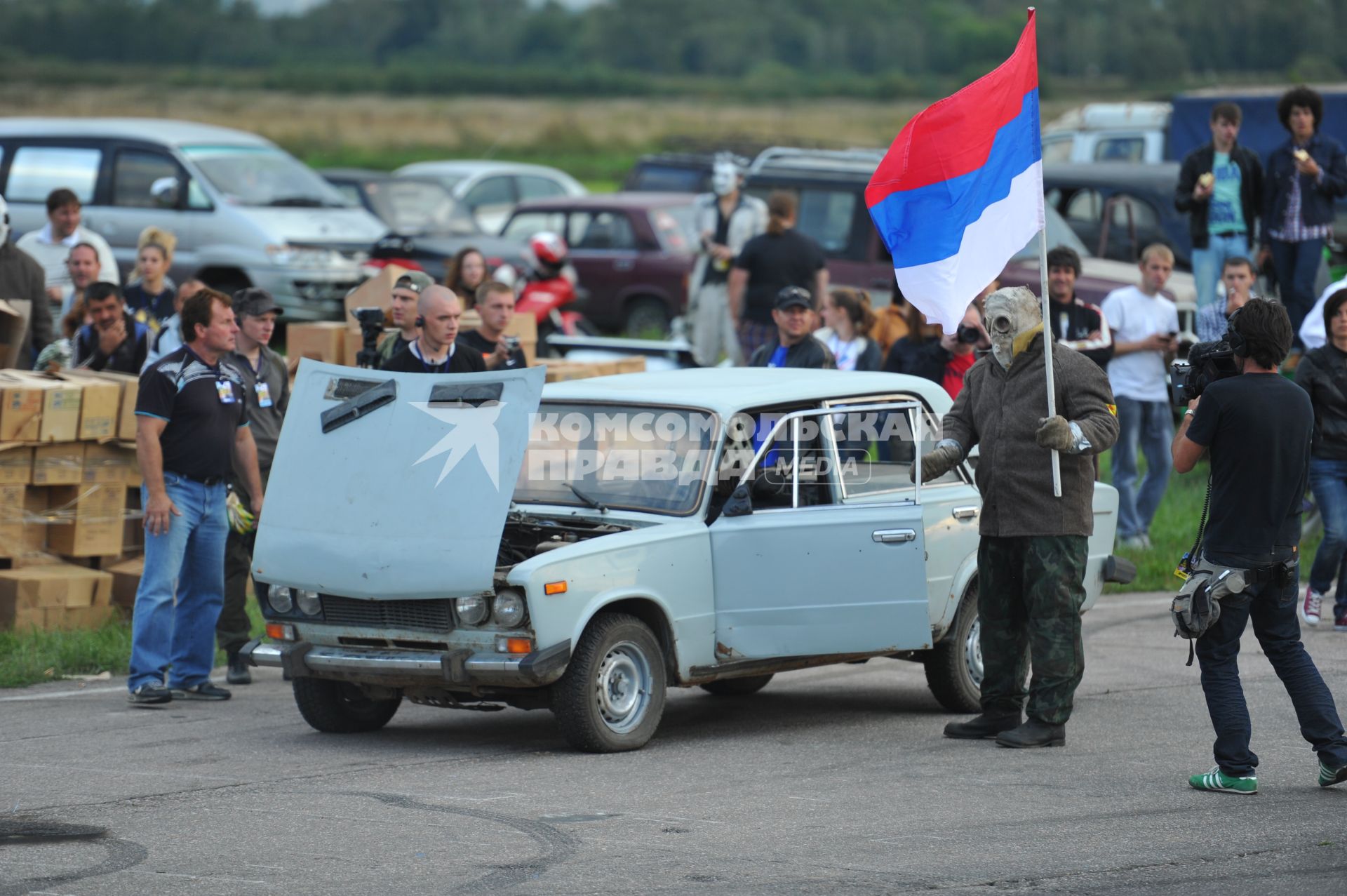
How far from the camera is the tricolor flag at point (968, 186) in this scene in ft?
28.0

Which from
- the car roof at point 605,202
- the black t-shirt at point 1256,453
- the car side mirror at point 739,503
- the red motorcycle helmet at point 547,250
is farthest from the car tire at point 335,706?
the car roof at point 605,202

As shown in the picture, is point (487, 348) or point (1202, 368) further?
point (487, 348)

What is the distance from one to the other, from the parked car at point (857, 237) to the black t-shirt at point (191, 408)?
347 inches

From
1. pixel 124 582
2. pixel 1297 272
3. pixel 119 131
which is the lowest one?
pixel 124 582

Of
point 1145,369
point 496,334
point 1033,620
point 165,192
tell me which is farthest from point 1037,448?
point 165,192

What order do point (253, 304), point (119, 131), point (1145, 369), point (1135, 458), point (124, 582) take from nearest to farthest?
point (253, 304)
point (124, 582)
point (1145, 369)
point (1135, 458)
point (119, 131)

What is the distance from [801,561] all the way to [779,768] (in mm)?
1081

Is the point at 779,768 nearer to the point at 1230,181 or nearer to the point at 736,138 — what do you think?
the point at 1230,181

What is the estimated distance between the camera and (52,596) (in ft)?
37.1

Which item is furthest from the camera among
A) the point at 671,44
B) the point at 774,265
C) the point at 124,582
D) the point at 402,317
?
the point at 671,44

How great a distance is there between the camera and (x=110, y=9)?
87.8 metres

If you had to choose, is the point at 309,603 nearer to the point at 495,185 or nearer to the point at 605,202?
the point at 605,202

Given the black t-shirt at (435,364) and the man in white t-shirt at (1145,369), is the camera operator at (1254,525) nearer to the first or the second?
the black t-shirt at (435,364)

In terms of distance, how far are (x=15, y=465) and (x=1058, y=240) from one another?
10.3 metres
